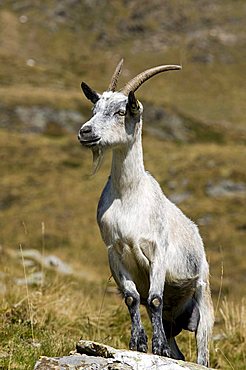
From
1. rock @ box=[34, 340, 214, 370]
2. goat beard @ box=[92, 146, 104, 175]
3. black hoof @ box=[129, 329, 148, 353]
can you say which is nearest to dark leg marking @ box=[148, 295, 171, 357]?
black hoof @ box=[129, 329, 148, 353]

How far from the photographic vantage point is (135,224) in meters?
6.54

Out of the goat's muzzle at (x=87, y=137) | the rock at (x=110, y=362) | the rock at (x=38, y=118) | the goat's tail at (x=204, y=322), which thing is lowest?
the rock at (x=38, y=118)

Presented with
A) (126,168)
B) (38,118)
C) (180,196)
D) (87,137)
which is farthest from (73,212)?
(87,137)

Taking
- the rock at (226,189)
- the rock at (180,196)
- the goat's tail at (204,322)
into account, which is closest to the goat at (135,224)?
the goat's tail at (204,322)

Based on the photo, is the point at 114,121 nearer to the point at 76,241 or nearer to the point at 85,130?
the point at 85,130

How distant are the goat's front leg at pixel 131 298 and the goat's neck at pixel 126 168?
599mm

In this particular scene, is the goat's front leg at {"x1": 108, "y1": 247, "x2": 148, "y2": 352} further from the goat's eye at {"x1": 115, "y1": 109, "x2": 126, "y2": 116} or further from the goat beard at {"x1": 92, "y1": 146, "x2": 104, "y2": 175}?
the goat's eye at {"x1": 115, "y1": 109, "x2": 126, "y2": 116}

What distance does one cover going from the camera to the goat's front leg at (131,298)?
21.2ft

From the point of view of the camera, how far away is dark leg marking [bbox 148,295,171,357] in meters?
6.34

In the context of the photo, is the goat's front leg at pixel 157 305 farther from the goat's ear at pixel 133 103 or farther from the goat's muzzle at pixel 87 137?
the goat's ear at pixel 133 103

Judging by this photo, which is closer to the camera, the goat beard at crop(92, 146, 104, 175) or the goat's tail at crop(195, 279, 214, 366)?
the goat beard at crop(92, 146, 104, 175)

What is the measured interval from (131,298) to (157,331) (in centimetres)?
38

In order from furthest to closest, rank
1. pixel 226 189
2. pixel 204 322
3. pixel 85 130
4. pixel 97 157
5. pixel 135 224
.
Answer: pixel 226 189, pixel 204 322, pixel 97 157, pixel 135 224, pixel 85 130

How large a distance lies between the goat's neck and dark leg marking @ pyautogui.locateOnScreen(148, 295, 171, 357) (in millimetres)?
1038
